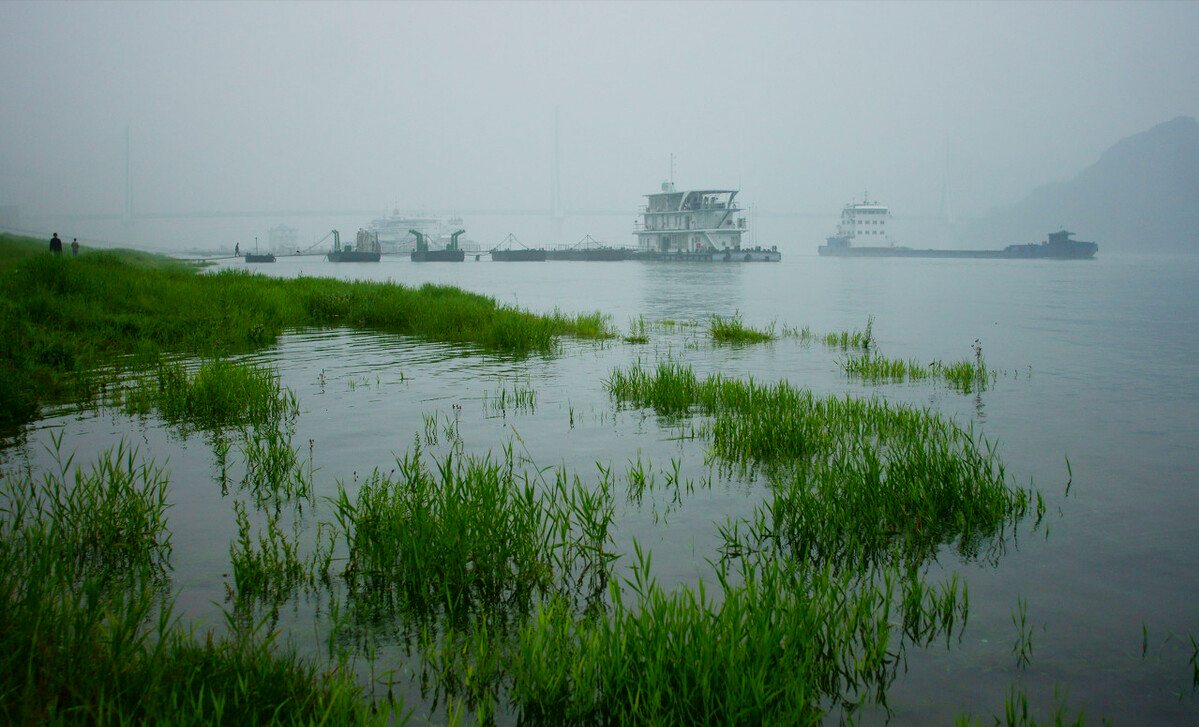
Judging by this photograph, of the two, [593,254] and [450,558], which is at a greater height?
[593,254]

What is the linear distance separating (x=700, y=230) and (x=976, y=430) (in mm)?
108051

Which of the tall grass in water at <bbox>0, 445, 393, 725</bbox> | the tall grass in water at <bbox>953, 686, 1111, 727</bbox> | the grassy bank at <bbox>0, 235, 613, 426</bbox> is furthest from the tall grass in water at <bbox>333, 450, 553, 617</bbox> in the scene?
the grassy bank at <bbox>0, 235, 613, 426</bbox>

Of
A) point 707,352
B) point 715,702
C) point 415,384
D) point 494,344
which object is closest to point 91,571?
point 715,702

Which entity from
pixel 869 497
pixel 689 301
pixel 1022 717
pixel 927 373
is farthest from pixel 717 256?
pixel 1022 717

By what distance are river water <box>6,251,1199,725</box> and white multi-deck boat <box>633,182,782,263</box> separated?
95246mm

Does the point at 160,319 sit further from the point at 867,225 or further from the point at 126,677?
the point at 867,225

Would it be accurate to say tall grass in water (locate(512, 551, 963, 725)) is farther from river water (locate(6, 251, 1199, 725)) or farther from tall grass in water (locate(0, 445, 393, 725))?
tall grass in water (locate(0, 445, 393, 725))

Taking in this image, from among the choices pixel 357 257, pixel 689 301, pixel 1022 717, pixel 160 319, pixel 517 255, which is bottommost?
pixel 1022 717

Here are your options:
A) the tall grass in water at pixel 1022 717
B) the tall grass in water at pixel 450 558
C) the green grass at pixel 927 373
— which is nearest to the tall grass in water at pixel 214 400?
the tall grass in water at pixel 450 558

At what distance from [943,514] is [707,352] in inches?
433

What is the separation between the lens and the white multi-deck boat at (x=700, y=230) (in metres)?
114

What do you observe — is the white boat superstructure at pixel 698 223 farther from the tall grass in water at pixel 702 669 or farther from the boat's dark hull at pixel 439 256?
the tall grass in water at pixel 702 669

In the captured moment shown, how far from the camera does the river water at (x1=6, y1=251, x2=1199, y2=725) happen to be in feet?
13.0

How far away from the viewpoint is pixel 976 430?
9.26 m
